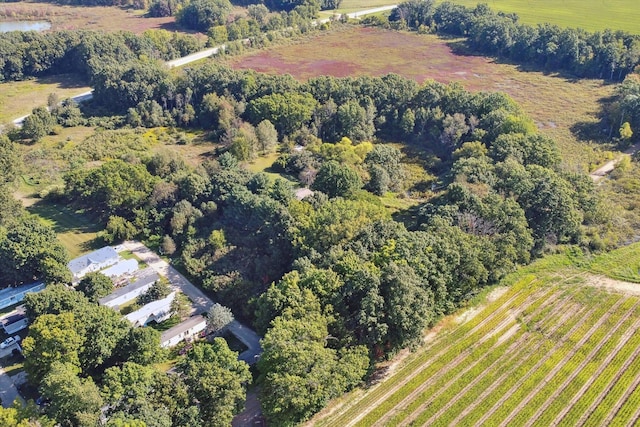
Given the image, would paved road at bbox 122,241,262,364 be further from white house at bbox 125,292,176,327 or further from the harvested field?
the harvested field

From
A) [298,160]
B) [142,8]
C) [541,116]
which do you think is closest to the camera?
[298,160]

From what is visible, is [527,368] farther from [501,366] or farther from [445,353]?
[445,353]

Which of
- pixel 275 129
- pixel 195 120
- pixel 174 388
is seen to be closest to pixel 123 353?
pixel 174 388

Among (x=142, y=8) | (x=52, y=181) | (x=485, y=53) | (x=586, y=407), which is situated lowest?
(x=586, y=407)

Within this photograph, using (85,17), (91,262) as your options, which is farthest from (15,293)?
(85,17)

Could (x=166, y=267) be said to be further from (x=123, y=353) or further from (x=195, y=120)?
(x=195, y=120)

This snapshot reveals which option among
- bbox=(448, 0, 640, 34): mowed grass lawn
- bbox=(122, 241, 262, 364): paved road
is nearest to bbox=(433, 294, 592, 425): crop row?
bbox=(122, 241, 262, 364): paved road

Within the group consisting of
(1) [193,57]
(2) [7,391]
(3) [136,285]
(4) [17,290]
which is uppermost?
(1) [193,57]
